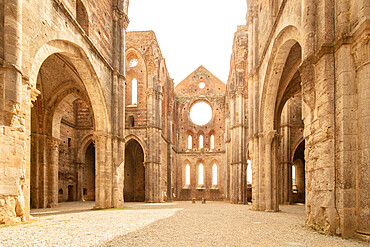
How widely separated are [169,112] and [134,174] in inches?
290

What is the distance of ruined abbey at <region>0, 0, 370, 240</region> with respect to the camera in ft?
19.5

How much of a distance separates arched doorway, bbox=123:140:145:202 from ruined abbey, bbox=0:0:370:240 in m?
0.10

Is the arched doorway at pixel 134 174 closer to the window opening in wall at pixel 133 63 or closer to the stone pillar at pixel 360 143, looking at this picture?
the window opening in wall at pixel 133 63

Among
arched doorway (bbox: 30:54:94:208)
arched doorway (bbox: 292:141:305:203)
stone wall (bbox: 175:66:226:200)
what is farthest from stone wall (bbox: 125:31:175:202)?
arched doorway (bbox: 292:141:305:203)

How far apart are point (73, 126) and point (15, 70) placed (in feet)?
58.9

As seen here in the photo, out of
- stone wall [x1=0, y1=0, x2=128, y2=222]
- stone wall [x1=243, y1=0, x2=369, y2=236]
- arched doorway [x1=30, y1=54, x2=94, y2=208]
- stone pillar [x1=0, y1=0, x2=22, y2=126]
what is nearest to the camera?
stone wall [x1=243, y1=0, x2=369, y2=236]

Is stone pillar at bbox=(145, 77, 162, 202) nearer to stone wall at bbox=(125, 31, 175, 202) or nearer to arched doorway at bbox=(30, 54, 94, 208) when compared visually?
stone wall at bbox=(125, 31, 175, 202)

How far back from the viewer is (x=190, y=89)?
121 ft

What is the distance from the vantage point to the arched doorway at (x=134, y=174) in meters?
27.9

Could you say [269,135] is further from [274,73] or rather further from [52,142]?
[52,142]

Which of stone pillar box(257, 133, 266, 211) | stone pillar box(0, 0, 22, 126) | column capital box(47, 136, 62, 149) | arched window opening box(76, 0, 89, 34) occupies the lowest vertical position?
stone pillar box(257, 133, 266, 211)

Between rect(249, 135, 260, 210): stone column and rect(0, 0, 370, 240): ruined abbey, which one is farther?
rect(249, 135, 260, 210): stone column

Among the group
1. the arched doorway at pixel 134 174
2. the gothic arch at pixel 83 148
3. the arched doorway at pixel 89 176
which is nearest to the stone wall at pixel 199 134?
the arched doorway at pixel 134 174

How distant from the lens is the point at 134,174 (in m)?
28.8
